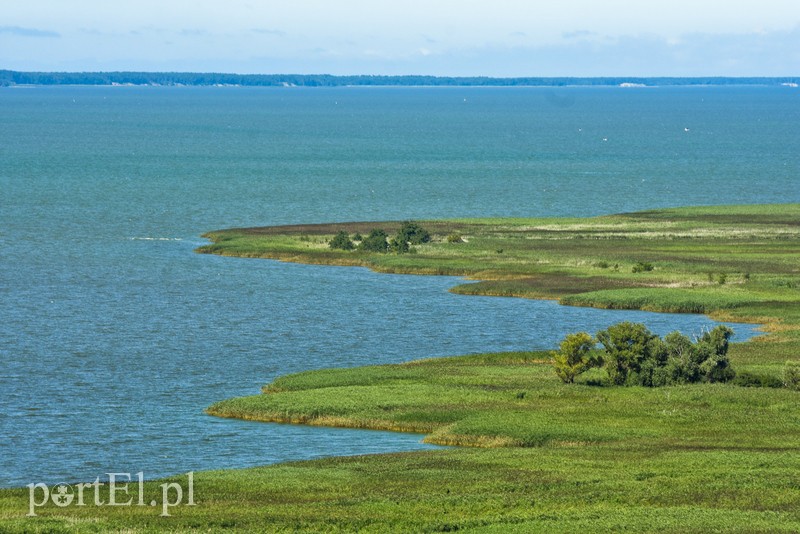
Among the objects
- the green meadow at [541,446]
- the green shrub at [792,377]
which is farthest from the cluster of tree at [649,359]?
the green shrub at [792,377]

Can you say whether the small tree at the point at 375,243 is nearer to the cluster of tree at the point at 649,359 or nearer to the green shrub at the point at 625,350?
the cluster of tree at the point at 649,359

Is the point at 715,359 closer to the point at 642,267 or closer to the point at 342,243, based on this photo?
the point at 642,267

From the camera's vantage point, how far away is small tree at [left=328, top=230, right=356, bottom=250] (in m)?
131

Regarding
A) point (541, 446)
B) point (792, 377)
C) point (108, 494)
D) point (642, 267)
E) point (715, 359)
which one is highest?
point (715, 359)

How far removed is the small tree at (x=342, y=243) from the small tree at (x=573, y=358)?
57.6 metres

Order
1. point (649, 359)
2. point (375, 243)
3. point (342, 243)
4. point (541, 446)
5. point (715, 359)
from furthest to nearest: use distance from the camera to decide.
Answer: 1. point (342, 243)
2. point (375, 243)
3. point (649, 359)
4. point (715, 359)
5. point (541, 446)

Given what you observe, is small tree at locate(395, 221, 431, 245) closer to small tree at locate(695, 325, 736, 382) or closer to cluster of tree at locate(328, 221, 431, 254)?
cluster of tree at locate(328, 221, 431, 254)

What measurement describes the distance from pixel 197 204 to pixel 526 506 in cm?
13344

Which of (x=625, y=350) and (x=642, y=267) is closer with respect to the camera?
(x=625, y=350)

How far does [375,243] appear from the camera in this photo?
130125 millimetres

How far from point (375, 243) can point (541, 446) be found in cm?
6829

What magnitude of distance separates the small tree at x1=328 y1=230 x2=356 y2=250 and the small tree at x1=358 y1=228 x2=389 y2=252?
2.98ft

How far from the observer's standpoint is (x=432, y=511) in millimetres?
49812

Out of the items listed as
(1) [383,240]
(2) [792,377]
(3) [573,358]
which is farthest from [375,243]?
(2) [792,377]
